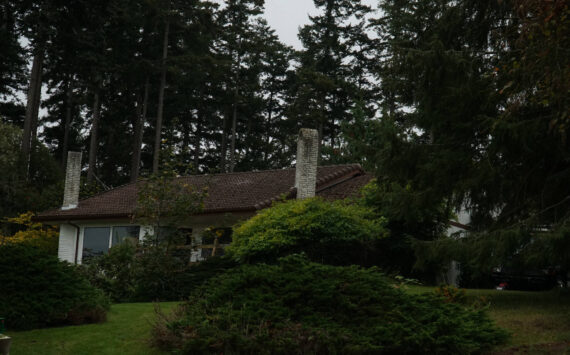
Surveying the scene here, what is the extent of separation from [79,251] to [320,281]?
19285 mm

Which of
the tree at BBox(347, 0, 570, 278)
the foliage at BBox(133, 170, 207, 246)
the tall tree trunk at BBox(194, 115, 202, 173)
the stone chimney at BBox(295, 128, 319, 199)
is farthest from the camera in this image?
the tall tree trunk at BBox(194, 115, 202, 173)

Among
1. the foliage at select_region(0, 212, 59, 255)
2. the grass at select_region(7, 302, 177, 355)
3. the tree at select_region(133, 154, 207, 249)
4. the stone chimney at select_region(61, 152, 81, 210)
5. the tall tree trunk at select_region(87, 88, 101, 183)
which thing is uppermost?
the tall tree trunk at select_region(87, 88, 101, 183)

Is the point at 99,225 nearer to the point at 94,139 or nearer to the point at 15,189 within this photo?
the point at 15,189

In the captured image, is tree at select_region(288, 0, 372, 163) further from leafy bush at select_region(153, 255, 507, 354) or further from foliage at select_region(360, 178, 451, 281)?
leafy bush at select_region(153, 255, 507, 354)

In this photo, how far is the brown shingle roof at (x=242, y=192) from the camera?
2197cm

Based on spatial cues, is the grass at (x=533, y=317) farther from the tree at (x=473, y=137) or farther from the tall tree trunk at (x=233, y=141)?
the tall tree trunk at (x=233, y=141)

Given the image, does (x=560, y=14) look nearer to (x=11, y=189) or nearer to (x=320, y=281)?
(x=320, y=281)

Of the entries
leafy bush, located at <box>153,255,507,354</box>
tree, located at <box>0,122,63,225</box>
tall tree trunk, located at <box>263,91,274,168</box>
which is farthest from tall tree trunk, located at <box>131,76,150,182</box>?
leafy bush, located at <box>153,255,507,354</box>

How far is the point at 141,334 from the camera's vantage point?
940 cm

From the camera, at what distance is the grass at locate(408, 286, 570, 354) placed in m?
8.15

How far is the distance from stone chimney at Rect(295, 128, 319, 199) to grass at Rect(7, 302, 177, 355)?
35.9ft

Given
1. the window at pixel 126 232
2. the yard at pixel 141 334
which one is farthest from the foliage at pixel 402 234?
the window at pixel 126 232

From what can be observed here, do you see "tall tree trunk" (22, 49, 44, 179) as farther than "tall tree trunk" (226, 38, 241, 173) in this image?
No

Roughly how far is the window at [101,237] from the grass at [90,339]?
13.6 metres
